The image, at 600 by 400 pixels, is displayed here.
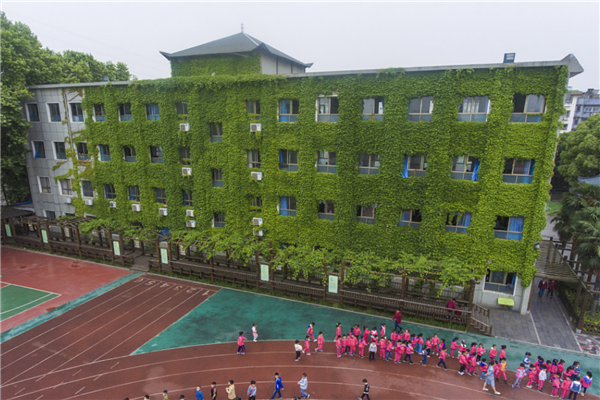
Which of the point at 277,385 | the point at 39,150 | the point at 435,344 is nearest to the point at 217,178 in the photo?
the point at 277,385

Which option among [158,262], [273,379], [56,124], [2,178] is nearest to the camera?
[273,379]

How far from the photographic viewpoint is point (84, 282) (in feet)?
83.0

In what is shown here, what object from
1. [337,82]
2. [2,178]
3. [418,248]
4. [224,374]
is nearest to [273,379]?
[224,374]

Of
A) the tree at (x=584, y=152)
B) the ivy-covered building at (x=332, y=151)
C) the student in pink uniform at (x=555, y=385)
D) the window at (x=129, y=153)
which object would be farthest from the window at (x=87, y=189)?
the tree at (x=584, y=152)

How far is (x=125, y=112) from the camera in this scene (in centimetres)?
2880

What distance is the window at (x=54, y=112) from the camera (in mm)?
31328

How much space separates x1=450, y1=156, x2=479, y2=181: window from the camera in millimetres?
20078

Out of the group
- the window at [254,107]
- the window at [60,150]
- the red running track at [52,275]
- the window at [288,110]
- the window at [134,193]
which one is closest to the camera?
the red running track at [52,275]

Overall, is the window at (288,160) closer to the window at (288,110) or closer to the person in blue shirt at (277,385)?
the window at (288,110)

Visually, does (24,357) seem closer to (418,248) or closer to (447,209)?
(418,248)

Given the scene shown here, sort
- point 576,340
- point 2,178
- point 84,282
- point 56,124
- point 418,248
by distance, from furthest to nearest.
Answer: point 2,178
point 56,124
point 84,282
point 418,248
point 576,340

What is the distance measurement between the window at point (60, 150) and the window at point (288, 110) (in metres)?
23.9

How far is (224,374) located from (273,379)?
7.96 ft

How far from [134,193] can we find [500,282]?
30.9m
